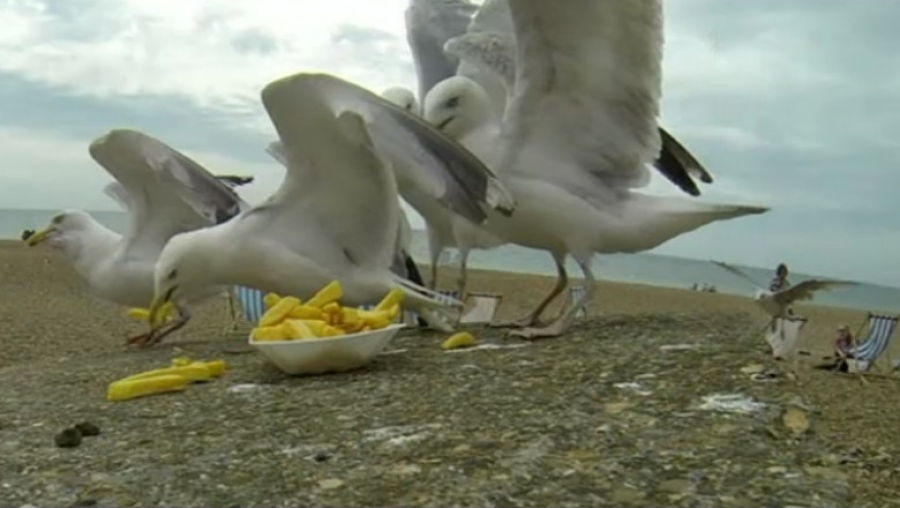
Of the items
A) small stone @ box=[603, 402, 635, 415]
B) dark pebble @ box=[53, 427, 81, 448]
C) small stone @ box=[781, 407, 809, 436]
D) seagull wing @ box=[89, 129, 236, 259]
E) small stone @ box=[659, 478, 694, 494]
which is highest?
seagull wing @ box=[89, 129, 236, 259]

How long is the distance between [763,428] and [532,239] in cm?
276

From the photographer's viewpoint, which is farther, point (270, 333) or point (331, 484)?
point (270, 333)

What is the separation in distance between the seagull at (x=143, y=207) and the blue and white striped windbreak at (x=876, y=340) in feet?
22.3

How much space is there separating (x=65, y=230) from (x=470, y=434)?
5275 millimetres

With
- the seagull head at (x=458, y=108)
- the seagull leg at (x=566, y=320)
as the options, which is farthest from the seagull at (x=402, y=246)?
the seagull leg at (x=566, y=320)

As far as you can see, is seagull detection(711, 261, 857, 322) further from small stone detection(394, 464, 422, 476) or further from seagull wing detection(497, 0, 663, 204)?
small stone detection(394, 464, 422, 476)

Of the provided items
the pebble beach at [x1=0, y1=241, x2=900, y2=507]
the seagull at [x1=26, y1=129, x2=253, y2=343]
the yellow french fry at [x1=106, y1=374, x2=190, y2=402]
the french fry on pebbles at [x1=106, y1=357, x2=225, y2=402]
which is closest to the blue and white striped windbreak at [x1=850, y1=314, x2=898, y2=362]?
the pebble beach at [x1=0, y1=241, x2=900, y2=507]

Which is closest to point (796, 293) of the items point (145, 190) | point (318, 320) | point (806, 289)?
point (806, 289)

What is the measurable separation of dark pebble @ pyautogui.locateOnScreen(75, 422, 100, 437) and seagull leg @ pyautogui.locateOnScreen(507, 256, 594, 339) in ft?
7.54

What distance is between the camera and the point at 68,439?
3.10m

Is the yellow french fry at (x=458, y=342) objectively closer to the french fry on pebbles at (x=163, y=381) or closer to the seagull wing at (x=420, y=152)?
the seagull wing at (x=420, y=152)

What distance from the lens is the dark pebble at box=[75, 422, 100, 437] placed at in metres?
3.21

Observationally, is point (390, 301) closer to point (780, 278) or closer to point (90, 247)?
point (90, 247)

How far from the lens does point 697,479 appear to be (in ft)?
8.06
